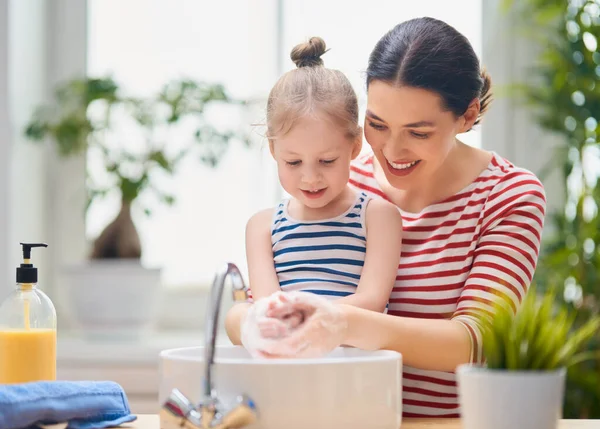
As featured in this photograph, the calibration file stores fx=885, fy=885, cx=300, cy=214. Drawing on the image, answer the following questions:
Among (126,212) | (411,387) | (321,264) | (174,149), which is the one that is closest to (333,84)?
(321,264)

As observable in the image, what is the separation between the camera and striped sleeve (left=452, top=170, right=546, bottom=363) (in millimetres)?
1523

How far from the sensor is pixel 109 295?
2.71 m

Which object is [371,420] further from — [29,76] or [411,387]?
[29,76]

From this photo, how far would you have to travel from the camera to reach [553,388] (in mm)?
907

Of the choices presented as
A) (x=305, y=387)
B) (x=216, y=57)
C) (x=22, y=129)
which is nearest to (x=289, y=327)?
(x=305, y=387)

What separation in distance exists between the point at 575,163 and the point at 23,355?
2.12 meters

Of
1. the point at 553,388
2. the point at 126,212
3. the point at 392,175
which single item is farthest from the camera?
the point at 126,212

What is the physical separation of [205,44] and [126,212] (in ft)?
2.56

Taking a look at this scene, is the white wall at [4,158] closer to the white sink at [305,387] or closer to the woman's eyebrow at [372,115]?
the woman's eyebrow at [372,115]

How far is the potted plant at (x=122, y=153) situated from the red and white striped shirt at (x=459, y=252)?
128cm

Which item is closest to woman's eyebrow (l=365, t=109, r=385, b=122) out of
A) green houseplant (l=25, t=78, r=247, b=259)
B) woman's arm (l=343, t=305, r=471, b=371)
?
woman's arm (l=343, t=305, r=471, b=371)

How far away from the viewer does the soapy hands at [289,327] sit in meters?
1.10

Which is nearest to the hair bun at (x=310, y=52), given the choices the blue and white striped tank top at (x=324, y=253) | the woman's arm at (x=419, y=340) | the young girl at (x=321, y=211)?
the young girl at (x=321, y=211)

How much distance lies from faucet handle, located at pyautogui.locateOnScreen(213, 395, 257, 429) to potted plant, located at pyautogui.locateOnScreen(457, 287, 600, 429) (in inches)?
9.1
